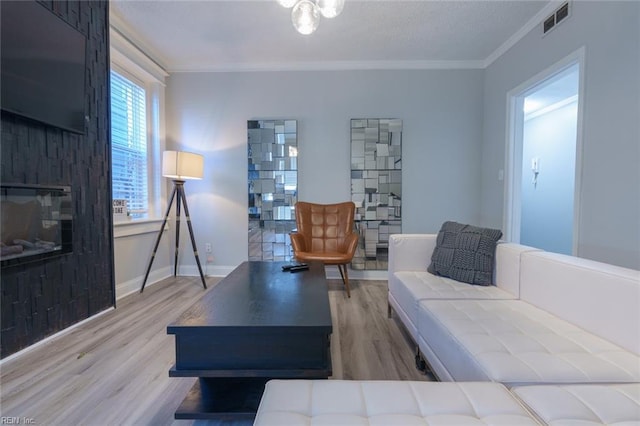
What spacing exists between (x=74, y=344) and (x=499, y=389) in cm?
233

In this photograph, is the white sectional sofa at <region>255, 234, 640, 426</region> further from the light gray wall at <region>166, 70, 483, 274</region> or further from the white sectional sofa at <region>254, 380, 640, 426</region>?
the light gray wall at <region>166, 70, 483, 274</region>

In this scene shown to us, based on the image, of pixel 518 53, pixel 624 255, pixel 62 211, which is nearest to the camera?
pixel 624 255

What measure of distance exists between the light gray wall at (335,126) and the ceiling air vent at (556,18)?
3.10 ft

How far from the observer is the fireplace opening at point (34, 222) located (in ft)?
5.25

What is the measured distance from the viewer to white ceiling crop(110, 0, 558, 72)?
2.36 m

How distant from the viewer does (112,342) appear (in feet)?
5.95

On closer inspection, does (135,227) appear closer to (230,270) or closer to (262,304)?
(230,270)

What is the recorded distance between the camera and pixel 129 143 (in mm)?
2945

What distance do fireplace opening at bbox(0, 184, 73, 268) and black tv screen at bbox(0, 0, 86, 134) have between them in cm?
45

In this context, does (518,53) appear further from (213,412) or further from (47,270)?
(47,270)

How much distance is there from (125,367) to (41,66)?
6.18ft

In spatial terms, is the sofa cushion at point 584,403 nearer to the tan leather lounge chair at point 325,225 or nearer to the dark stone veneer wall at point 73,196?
the tan leather lounge chair at point 325,225

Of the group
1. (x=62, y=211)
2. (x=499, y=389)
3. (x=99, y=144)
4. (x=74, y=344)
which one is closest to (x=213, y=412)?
(x=499, y=389)

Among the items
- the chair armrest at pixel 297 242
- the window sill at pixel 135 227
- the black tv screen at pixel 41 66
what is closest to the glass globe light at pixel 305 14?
the black tv screen at pixel 41 66
